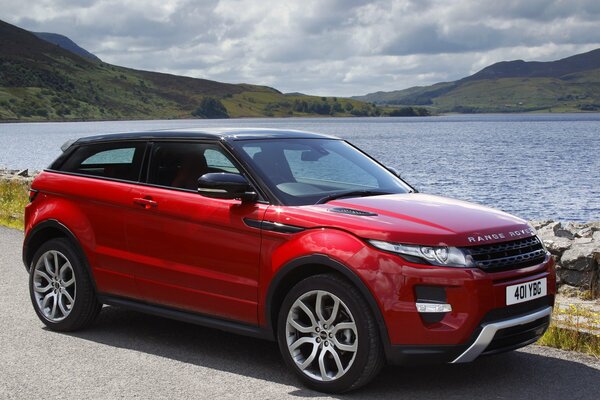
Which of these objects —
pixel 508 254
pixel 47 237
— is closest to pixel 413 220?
pixel 508 254

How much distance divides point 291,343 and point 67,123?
196072mm

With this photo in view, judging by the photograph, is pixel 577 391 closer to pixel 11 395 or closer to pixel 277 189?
pixel 277 189

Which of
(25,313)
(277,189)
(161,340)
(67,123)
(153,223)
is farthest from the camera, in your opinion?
(67,123)

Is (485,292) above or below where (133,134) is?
below

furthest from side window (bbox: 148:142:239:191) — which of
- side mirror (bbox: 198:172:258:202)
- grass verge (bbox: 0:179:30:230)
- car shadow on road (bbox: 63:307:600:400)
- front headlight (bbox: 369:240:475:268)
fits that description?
grass verge (bbox: 0:179:30:230)

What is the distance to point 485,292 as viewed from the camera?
4.93 m

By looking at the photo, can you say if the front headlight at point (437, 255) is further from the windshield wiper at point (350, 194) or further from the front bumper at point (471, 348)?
the windshield wiper at point (350, 194)

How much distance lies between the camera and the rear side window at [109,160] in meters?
6.68

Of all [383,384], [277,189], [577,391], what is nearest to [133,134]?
[277,189]

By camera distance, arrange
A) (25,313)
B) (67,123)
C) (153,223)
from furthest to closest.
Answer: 1. (67,123)
2. (25,313)
3. (153,223)

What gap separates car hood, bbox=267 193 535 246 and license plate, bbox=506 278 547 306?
0.30m

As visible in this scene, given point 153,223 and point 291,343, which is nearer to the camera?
point 291,343

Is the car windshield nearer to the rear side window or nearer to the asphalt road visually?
the rear side window

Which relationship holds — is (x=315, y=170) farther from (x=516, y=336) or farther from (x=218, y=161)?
(x=516, y=336)
